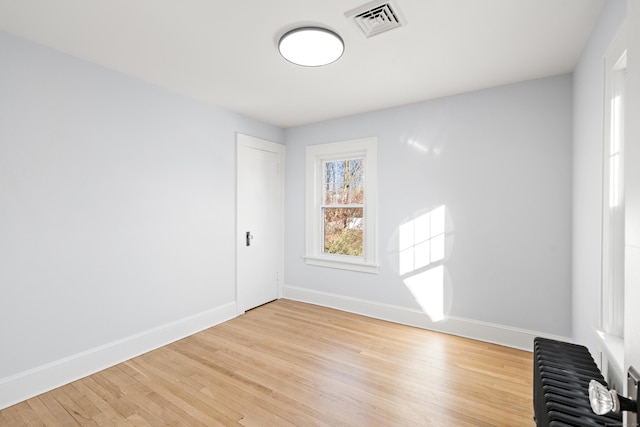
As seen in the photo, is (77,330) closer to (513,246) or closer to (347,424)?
(347,424)

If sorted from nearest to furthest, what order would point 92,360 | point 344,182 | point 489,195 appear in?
point 92,360, point 489,195, point 344,182

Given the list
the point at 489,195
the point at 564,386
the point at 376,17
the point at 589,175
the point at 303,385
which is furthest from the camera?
the point at 489,195

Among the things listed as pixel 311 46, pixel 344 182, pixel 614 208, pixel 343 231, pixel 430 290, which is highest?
pixel 311 46

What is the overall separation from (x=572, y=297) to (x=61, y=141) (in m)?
4.50

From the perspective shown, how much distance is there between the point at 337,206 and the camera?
4.20 metres

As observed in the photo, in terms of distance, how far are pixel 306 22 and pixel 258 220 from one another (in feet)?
8.90

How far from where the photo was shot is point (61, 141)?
2.36 metres

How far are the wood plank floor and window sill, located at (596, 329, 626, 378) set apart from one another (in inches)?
28.7

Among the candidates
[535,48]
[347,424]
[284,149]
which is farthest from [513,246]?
[284,149]

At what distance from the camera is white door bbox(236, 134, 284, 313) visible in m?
3.93

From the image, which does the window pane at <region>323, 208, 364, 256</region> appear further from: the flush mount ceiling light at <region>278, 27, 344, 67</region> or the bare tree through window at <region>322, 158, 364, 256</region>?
the flush mount ceiling light at <region>278, 27, 344, 67</region>

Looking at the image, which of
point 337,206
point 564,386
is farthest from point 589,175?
point 337,206

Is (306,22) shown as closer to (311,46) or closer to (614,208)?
(311,46)

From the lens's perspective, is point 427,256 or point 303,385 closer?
point 303,385
